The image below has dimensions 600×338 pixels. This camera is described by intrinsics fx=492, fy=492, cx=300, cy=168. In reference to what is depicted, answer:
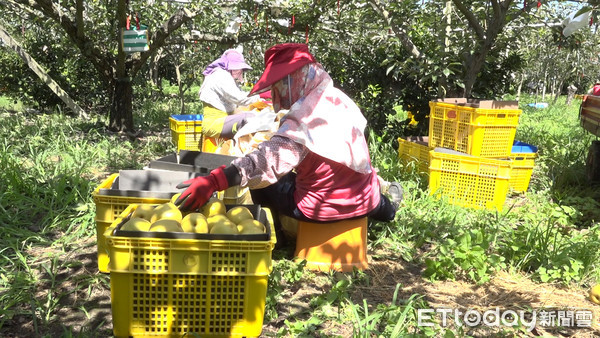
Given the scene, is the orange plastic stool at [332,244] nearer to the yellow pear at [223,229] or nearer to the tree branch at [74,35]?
the yellow pear at [223,229]

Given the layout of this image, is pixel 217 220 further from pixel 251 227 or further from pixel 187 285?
pixel 187 285

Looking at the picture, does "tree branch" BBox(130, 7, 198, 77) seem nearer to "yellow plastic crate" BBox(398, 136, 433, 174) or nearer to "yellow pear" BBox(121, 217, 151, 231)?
"yellow plastic crate" BBox(398, 136, 433, 174)

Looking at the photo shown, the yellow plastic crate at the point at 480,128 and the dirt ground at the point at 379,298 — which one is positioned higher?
the yellow plastic crate at the point at 480,128

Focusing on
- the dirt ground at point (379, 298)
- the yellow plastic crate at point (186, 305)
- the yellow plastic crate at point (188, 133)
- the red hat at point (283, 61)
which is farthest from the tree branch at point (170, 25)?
the yellow plastic crate at point (186, 305)

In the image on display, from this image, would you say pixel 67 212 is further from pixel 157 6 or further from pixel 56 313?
pixel 157 6

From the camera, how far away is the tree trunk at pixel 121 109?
800cm

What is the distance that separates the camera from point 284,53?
113 inches

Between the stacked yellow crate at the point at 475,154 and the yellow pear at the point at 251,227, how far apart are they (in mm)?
2734

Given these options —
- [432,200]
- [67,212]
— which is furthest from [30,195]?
[432,200]

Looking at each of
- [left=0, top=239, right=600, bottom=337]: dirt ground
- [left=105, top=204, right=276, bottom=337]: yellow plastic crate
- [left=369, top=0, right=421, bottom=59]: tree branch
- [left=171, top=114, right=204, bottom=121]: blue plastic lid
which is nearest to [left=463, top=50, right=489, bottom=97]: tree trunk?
[left=369, top=0, right=421, bottom=59]: tree branch

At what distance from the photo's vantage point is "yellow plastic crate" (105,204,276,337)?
6.43 ft

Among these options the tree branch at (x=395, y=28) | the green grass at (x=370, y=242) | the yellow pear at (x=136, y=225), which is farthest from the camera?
the tree branch at (x=395, y=28)

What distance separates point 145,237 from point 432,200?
10.4 feet

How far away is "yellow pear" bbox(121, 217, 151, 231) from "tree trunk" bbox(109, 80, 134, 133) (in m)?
6.40
